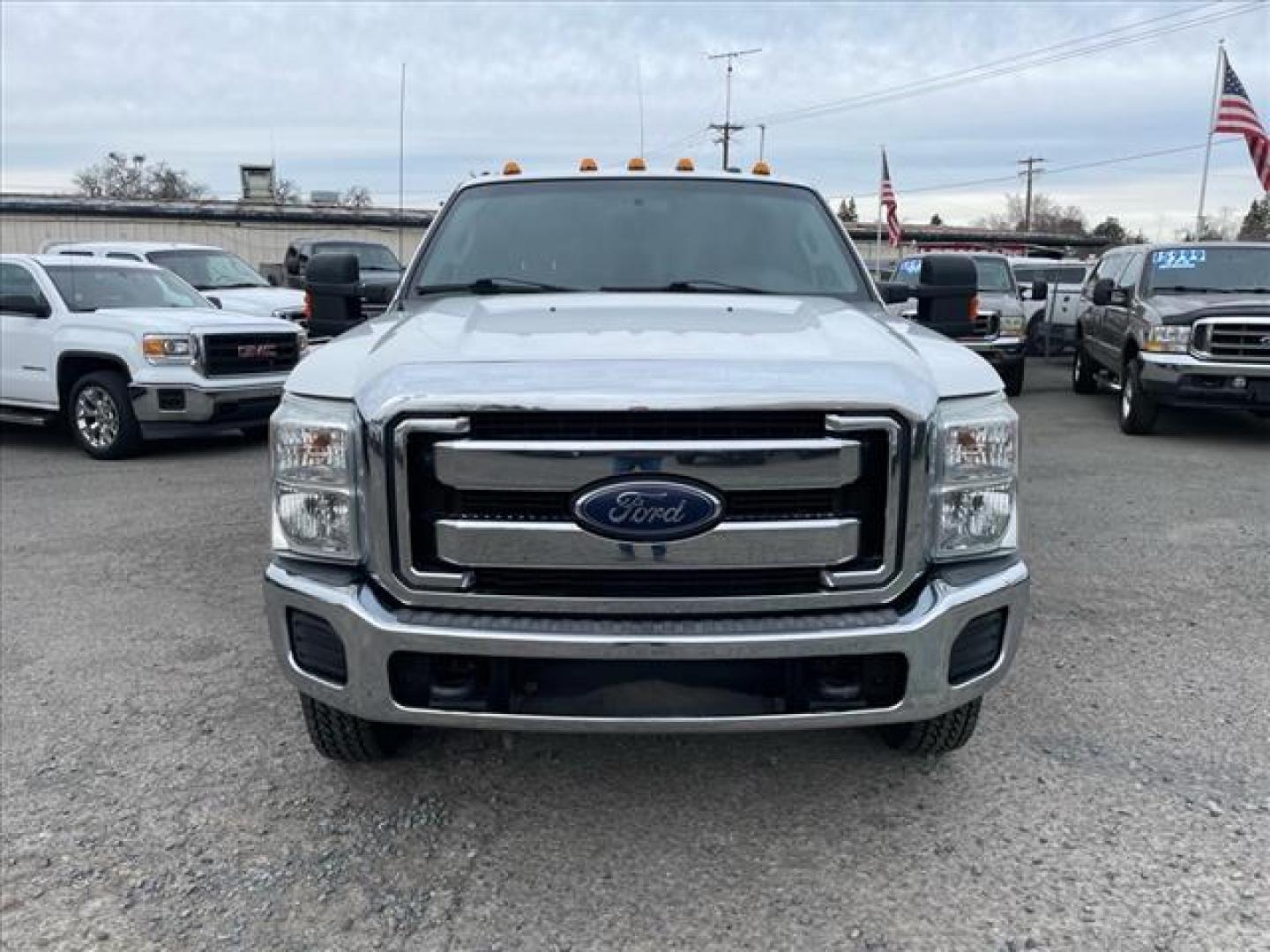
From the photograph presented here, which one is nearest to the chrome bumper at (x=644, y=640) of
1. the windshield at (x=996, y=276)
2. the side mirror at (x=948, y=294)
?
the side mirror at (x=948, y=294)

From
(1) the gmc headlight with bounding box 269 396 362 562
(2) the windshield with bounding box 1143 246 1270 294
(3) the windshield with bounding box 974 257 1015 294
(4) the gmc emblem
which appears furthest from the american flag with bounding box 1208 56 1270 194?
(1) the gmc headlight with bounding box 269 396 362 562

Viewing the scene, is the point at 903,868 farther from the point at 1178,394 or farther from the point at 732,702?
the point at 1178,394

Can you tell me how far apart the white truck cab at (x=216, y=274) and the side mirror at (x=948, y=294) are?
30.5 ft

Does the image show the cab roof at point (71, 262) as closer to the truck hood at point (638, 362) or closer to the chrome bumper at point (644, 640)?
the truck hood at point (638, 362)

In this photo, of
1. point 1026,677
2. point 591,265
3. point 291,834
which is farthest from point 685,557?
point 1026,677

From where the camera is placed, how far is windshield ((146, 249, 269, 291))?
1280 centimetres

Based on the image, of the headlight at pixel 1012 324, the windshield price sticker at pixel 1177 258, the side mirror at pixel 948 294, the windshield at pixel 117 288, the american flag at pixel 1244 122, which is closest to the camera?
the side mirror at pixel 948 294

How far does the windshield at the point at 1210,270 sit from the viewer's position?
1012 centimetres

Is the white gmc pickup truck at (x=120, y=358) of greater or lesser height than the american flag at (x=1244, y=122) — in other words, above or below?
below

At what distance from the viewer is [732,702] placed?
2.62 metres

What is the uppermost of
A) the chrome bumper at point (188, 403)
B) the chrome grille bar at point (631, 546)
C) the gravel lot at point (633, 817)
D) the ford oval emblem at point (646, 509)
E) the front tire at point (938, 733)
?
the ford oval emblem at point (646, 509)

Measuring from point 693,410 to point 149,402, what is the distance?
7639 millimetres

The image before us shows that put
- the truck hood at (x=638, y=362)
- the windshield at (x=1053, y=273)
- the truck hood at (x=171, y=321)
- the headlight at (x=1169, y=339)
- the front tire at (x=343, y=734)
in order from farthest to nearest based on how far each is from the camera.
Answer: the windshield at (x=1053, y=273) → the headlight at (x=1169, y=339) → the truck hood at (x=171, y=321) → the front tire at (x=343, y=734) → the truck hood at (x=638, y=362)

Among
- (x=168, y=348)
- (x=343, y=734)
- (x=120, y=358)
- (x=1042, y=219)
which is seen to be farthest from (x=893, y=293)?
(x=1042, y=219)
